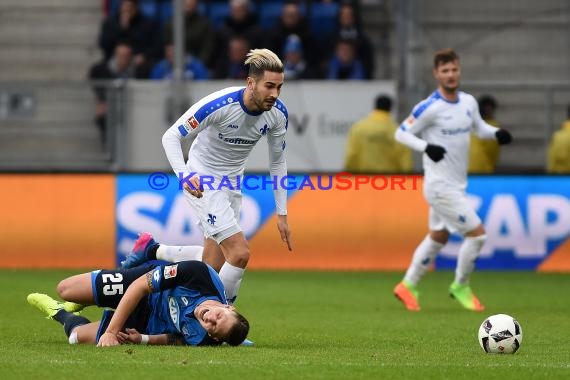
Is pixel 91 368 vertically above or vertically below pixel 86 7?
below

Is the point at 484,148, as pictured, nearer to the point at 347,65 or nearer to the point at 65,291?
the point at 347,65

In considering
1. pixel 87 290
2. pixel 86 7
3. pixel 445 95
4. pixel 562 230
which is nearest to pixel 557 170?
pixel 562 230

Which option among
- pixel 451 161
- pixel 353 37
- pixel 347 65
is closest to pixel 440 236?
pixel 451 161

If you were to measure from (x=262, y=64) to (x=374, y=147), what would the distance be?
320 inches

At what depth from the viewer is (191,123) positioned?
9992mm

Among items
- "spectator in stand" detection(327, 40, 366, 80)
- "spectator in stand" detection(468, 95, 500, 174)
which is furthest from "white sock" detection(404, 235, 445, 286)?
"spectator in stand" detection(327, 40, 366, 80)

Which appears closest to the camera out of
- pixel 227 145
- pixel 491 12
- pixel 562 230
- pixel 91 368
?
pixel 91 368

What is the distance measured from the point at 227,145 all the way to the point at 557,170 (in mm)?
8902

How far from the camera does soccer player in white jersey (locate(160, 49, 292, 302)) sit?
387 inches

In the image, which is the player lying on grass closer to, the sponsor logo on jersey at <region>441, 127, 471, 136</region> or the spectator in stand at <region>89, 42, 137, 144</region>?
the sponsor logo on jersey at <region>441, 127, 471, 136</region>

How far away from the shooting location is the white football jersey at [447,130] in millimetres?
13078

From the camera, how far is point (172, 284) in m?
8.83

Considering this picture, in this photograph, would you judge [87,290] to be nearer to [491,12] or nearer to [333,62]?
[333,62]

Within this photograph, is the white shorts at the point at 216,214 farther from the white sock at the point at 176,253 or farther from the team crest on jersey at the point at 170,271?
the team crest on jersey at the point at 170,271
